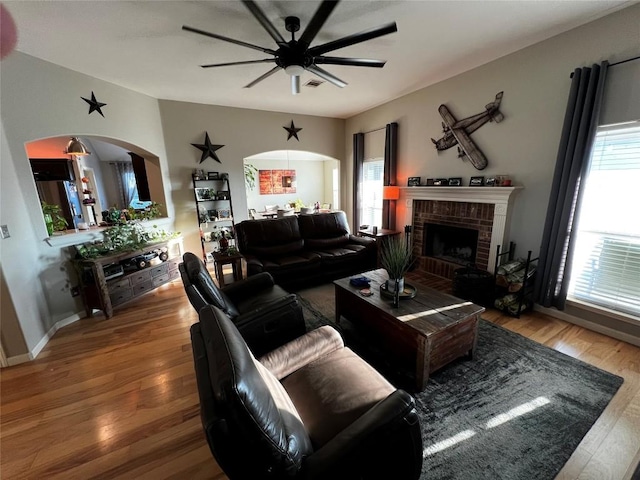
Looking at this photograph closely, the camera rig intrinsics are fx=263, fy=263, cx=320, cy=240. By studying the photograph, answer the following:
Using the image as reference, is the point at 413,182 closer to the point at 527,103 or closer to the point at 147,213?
the point at 527,103

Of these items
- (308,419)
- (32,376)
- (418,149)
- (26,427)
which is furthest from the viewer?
(418,149)

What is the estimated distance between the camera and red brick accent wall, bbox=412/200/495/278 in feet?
11.4

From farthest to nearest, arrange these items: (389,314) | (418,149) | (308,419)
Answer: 1. (418,149)
2. (389,314)
3. (308,419)

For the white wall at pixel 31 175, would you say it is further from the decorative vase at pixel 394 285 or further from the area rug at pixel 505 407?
the decorative vase at pixel 394 285

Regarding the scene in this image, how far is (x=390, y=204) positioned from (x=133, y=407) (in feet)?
14.4

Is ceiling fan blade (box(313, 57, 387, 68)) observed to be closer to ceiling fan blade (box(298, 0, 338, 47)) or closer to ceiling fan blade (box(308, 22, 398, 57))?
ceiling fan blade (box(308, 22, 398, 57))

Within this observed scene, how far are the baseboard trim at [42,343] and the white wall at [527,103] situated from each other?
17.4 feet

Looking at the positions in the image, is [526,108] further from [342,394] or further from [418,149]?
[342,394]

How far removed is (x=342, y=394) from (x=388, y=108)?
15.9 ft

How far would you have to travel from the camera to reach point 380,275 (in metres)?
2.94

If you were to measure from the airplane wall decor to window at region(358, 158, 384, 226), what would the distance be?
58.1 inches

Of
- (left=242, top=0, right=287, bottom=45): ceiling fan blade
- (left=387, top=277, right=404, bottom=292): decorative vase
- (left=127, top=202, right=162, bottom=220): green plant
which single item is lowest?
(left=387, top=277, right=404, bottom=292): decorative vase

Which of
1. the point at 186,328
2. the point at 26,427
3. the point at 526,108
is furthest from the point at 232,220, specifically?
the point at 526,108

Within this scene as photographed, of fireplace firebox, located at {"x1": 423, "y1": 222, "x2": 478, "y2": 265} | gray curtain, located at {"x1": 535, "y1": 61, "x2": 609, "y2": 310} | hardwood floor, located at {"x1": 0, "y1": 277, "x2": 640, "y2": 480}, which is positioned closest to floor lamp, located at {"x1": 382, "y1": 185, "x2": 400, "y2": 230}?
fireplace firebox, located at {"x1": 423, "y1": 222, "x2": 478, "y2": 265}
